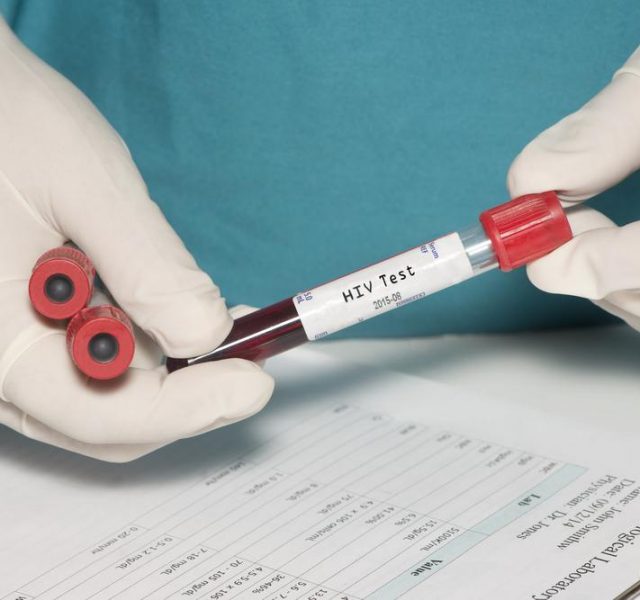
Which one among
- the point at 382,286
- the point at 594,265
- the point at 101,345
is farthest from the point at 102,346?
the point at 594,265

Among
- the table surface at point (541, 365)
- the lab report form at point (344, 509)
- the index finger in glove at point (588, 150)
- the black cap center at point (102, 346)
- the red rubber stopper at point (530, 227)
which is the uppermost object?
the black cap center at point (102, 346)

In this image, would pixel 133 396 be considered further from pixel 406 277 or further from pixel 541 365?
pixel 541 365

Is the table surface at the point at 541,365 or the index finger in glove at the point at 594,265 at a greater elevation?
the index finger in glove at the point at 594,265

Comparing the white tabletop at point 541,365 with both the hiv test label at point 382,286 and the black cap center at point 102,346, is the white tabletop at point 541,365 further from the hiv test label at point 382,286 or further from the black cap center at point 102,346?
the black cap center at point 102,346

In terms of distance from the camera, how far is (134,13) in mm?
822

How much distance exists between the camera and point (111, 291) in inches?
25.0

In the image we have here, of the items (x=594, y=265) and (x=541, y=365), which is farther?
(x=541, y=365)

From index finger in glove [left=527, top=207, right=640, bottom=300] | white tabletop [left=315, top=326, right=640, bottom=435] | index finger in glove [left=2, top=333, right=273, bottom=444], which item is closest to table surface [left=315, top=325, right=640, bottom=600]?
white tabletop [left=315, top=326, right=640, bottom=435]

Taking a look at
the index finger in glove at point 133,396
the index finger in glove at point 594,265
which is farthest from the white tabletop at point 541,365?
the index finger in glove at point 133,396

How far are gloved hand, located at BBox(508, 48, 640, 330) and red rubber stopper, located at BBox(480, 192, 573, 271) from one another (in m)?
0.01

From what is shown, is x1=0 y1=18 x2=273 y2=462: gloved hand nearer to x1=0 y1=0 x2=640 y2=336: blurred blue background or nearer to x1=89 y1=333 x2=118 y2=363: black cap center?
x1=89 y1=333 x2=118 y2=363: black cap center

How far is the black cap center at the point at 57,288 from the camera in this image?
59 centimetres

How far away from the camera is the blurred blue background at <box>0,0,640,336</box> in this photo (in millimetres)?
773

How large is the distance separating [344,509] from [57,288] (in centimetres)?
21
